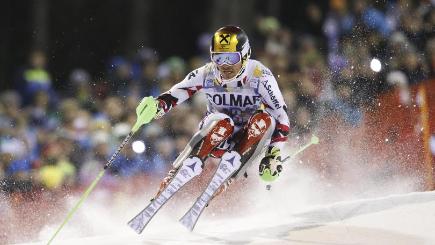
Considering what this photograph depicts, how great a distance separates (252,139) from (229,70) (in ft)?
2.09

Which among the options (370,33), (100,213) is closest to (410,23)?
(370,33)

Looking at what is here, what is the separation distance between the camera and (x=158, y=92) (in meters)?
10.5

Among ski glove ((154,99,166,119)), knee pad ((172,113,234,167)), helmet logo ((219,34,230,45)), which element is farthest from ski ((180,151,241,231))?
helmet logo ((219,34,230,45))

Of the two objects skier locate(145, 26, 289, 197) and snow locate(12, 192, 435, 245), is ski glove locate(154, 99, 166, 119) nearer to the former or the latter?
skier locate(145, 26, 289, 197)

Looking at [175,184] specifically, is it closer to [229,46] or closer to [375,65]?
[229,46]

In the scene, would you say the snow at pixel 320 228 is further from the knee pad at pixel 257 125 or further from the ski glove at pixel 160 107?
the ski glove at pixel 160 107

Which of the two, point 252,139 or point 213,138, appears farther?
point 252,139

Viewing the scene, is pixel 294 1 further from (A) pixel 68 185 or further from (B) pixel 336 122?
(A) pixel 68 185

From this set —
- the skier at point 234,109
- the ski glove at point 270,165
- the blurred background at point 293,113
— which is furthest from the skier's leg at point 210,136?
the blurred background at point 293,113

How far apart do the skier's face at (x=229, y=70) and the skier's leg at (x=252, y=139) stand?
434 millimetres

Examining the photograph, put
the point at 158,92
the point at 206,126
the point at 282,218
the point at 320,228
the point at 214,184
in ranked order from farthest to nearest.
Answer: the point at 158,92
the point at 282,218
the point at 320,228
the point at 206,126
the point at 214,184

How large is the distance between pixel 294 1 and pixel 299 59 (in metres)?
2.90

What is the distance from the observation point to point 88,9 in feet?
45.2

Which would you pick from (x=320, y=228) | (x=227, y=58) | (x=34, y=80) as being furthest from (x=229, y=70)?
(x=34, y=80)
